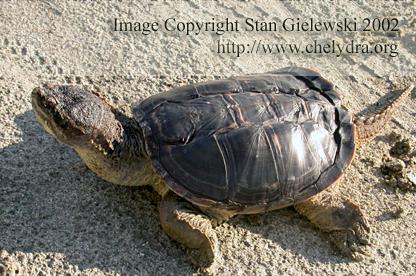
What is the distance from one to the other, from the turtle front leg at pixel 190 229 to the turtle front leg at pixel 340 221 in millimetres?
809

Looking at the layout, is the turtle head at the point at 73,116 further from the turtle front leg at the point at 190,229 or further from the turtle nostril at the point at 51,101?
the turtle front leg at the point at 190,229

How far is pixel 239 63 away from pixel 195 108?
5.71 feet

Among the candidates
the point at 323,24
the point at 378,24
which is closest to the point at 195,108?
the point at 323,24

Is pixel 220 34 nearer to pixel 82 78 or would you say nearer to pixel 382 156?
pixel 82 78

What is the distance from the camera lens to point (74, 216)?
4.12 m

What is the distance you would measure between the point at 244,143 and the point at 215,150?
209mm

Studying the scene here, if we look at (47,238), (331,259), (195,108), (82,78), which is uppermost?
(195,108)

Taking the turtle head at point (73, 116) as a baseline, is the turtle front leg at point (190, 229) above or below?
below

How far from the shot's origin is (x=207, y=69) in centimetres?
561

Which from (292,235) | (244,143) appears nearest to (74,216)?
(244,143)

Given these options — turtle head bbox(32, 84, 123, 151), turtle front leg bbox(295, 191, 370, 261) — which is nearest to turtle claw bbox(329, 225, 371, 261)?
turtle front leg bbox(295, 191, 370, 261)

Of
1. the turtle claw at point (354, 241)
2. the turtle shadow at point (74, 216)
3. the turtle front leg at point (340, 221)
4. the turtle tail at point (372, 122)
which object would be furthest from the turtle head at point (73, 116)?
the turtle tail at point (372, 122)

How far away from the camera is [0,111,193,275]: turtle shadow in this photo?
392 centimetres

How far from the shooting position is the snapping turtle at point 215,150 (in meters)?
3.98
